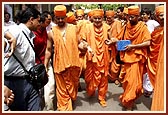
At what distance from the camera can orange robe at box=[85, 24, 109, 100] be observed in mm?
5363

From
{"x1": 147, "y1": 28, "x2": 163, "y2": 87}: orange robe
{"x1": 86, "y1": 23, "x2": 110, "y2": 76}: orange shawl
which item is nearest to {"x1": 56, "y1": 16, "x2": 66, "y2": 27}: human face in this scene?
{"x1": 86, "y1": 23, "x2": 110, "y2": 76}: orange shawl

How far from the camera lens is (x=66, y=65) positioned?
484 centimetres

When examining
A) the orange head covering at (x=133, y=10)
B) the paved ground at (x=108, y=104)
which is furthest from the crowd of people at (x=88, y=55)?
the paved ground at (x=108, y=104)

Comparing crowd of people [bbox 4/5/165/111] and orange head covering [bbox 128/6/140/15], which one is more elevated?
orange head covering [bbox 128/6/140/15]

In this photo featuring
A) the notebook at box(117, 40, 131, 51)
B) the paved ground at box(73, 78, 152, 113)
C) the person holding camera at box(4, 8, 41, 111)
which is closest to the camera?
the person holding camera at box(4, 8, 41, 111)

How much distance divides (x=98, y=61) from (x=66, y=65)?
754mm

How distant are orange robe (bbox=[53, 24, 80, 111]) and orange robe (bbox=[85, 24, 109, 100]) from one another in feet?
1.58

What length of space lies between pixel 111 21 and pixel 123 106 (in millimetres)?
2547

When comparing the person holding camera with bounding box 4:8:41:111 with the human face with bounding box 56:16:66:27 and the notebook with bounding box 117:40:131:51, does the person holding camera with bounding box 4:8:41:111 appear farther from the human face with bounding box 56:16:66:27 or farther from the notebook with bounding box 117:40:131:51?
the notebook with bounding box 117:40:131:51

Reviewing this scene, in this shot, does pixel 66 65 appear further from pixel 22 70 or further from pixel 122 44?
pixel 22 70

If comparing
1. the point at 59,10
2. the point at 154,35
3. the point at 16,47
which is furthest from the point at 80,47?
the point at 16,47

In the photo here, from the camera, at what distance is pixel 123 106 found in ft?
17.2

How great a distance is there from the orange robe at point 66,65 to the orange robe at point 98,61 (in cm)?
48

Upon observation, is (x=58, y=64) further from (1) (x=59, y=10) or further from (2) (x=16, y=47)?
(2) (x=16, y=47)
